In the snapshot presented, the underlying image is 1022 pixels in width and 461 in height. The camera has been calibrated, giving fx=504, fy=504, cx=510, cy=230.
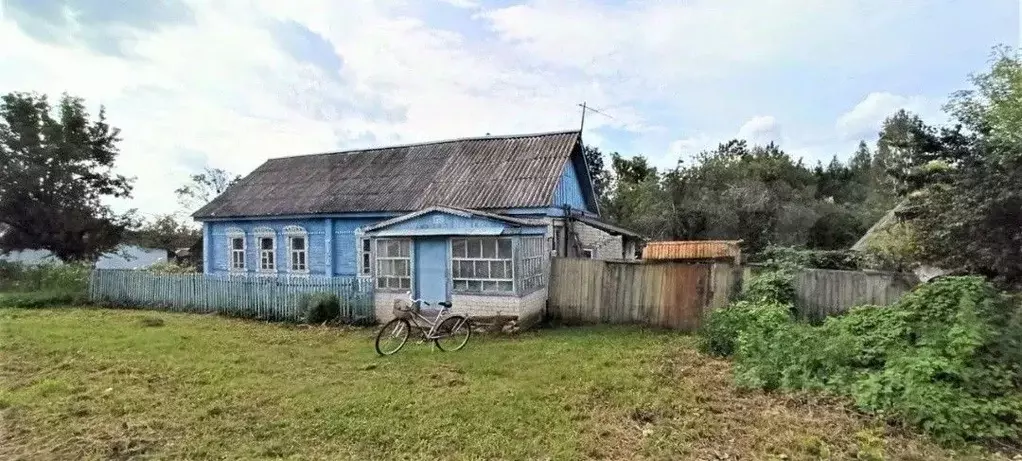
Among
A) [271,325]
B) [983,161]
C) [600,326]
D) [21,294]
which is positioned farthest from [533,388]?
[21,294]

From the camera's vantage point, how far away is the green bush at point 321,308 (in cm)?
1209

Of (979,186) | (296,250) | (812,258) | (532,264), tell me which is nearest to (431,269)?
(532,264)

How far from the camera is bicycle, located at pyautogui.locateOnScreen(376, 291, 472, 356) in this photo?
919 cm

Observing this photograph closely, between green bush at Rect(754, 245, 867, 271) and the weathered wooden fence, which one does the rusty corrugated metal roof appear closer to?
green bush at Rect(754, 245, 867, 271)

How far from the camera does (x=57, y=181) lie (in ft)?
66.2

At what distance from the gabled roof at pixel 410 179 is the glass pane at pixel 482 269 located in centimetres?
215

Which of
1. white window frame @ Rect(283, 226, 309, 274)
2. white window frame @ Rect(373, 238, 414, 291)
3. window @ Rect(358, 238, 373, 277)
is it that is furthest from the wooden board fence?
white window frame @ Rect(283, 226, 309, 274)

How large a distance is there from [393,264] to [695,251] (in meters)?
10.2

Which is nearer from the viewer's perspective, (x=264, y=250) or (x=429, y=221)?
(x=429, y=221)

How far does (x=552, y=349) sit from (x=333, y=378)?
369 centimetres

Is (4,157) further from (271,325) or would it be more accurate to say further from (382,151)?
(271,325)

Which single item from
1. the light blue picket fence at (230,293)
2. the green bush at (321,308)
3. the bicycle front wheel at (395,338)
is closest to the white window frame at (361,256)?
the light blue picket fence at (230,293)

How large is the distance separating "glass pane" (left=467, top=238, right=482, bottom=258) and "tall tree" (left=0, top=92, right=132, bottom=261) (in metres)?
18.7

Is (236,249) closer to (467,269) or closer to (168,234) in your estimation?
(467,269)
